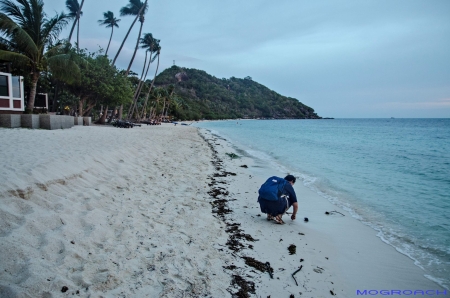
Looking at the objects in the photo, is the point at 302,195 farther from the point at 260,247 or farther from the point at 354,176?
the point at 354,176

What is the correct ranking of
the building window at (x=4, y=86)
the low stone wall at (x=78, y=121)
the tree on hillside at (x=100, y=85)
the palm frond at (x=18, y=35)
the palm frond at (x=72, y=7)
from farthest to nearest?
1. the palm frond at (x=72, y=7)
2. the tree on hillside at (x=100, y=85)
3. the low stone wall at (x=78, y=121)
4. the building window at (x=4, y=86)
5. the palm frond at (x=18, y=35)

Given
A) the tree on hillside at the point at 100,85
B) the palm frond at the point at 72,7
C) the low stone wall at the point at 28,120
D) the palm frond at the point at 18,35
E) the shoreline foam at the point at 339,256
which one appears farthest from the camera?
the palm frond at the point at 72,7

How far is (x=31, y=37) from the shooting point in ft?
45.2

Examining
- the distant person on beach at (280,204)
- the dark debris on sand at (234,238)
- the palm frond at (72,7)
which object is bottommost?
the dark debris on sand at (234,238)

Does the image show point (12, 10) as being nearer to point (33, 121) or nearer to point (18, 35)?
point (18, 35)

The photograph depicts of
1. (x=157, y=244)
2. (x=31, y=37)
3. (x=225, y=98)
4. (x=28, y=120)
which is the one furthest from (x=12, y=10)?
(x=225, y=98)

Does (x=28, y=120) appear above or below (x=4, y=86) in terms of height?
below

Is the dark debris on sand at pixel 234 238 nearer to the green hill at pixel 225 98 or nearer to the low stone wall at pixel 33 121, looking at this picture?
the low stone wall at pixel 33 121

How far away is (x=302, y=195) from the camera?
283 inches

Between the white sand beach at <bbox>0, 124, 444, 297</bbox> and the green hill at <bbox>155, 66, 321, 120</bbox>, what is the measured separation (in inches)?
2714

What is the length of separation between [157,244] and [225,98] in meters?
135

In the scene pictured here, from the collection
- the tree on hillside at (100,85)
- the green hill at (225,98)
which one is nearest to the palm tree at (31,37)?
the tree on hillside at (100,85)

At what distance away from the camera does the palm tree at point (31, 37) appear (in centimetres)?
1292

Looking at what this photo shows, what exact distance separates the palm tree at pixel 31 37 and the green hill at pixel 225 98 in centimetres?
A: 5757
